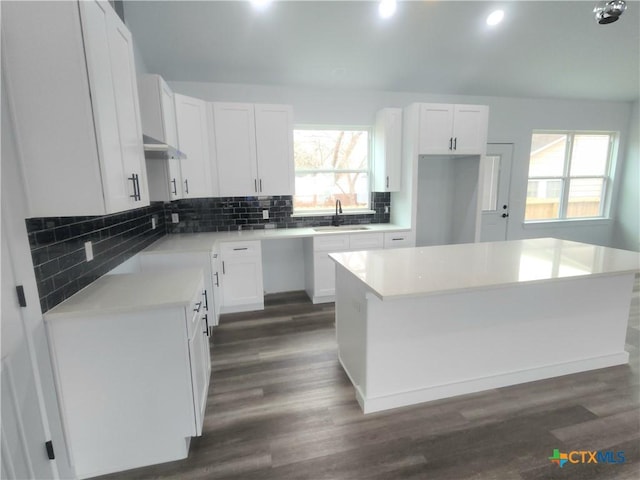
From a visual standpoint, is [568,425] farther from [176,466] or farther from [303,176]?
[303,176]

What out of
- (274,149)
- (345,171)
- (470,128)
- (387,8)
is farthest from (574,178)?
(274,149)

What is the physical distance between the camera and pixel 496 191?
4.69m

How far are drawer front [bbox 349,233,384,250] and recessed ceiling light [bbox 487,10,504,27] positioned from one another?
97.2 inches

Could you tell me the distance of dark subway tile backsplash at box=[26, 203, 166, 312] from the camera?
139cm

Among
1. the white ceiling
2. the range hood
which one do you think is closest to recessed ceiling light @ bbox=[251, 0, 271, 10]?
the white ceiling

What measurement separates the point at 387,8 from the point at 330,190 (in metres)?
2.07

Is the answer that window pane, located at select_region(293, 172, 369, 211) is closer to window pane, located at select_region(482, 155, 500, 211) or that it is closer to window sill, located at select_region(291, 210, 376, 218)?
window sill, located at select_region(291, 210, 376, 218)

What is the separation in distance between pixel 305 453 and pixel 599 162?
6535mm

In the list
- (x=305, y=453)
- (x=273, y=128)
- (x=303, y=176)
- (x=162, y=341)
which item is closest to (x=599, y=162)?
(x=303, y=176)

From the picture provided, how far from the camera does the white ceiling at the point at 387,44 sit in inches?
112

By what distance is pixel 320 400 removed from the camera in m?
2.05

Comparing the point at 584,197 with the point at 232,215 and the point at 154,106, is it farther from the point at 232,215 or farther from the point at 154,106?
the point at 154,106

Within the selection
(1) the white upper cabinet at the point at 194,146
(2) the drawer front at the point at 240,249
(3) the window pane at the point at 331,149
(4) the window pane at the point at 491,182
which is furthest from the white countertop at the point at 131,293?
(4) the window pane at the point at 491,182

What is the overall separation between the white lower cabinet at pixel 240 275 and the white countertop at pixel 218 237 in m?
0.10
